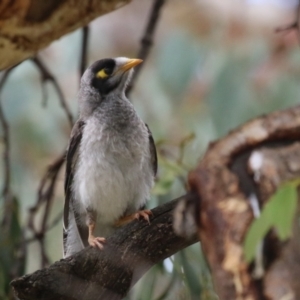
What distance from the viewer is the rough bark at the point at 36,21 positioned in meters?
1.80

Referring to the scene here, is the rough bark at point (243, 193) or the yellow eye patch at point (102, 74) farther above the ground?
the rough bark at point (243, 193)

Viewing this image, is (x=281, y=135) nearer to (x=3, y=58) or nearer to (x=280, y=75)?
(x=3, y=58)

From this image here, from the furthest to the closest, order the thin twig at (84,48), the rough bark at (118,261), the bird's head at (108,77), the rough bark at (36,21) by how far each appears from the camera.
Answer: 1. the bird's head at (108,77)
2. the thin twig at (84,48)
3. the rough bark at (118,261)
4. the rough bark at (36,21)

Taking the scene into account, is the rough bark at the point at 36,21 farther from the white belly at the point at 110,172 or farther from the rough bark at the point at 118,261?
the white belly at the point at 110,172

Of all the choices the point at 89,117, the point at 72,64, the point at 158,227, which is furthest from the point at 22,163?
the point at 158,227

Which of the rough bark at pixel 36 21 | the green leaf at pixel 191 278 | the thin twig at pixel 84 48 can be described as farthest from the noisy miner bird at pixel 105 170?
the rough bark at pixel 36 21

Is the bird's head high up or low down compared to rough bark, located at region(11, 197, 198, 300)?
up

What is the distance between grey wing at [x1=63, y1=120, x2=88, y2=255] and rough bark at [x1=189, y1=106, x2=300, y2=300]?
5.29ft

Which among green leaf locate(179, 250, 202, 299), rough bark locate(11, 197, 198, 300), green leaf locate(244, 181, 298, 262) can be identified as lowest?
green leaf locate(179, 250, 202, 299)

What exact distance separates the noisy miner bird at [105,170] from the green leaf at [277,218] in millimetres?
1602

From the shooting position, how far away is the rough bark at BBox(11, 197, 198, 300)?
2004 mm

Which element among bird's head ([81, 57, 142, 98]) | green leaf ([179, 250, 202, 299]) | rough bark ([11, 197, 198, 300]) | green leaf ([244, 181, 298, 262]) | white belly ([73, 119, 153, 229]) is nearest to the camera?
green leaf ([244, 181, 298, 262])

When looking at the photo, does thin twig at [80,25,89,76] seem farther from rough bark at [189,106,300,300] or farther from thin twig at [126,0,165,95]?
rough bark at [189,106,300,300]

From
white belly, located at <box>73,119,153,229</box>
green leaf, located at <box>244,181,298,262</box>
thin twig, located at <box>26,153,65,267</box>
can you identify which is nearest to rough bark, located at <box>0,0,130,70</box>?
white belly, located at <box>73,119,153,229</box>
